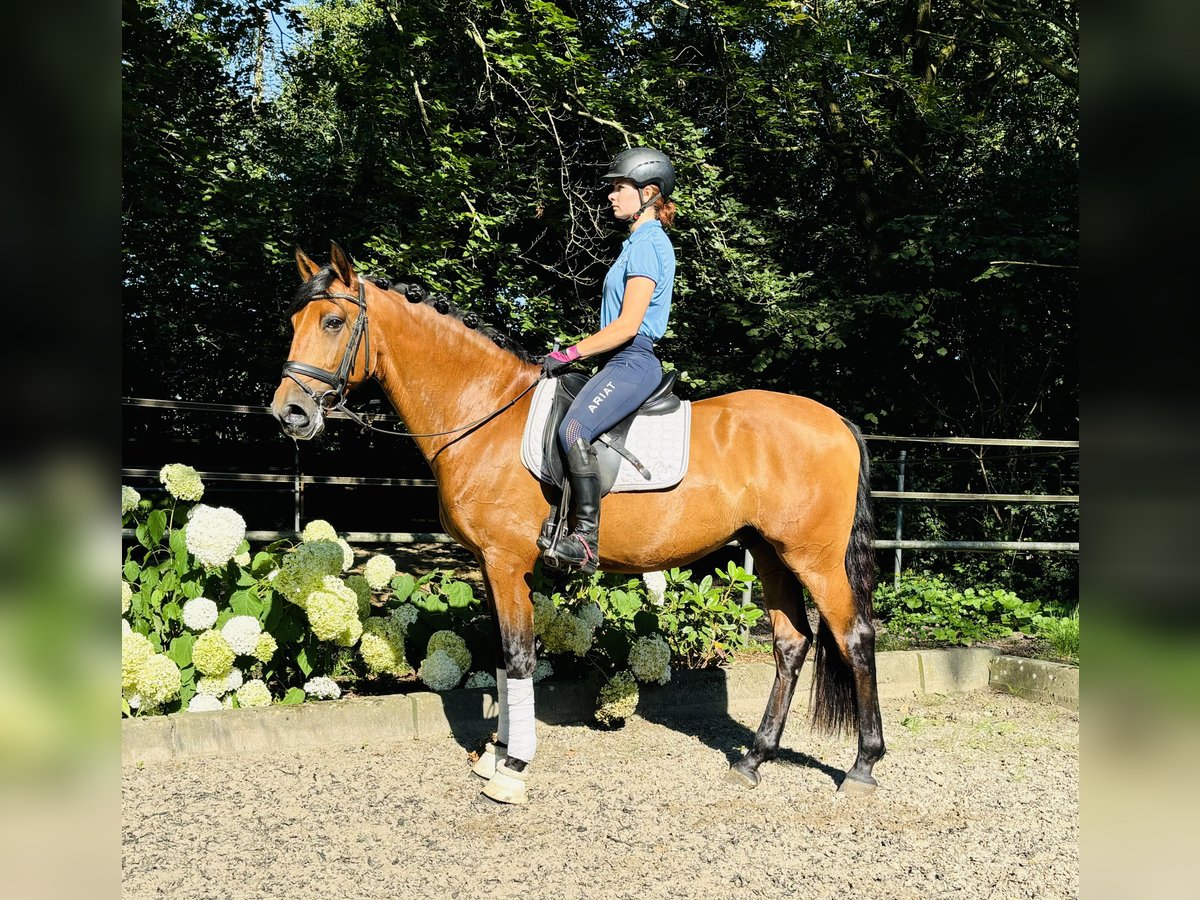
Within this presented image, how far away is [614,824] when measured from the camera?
13.0 feet

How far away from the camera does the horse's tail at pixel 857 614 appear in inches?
184

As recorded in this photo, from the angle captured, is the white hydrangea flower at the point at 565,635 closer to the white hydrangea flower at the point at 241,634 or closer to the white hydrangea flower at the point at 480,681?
the white hydrangea flower at the point at 480,681

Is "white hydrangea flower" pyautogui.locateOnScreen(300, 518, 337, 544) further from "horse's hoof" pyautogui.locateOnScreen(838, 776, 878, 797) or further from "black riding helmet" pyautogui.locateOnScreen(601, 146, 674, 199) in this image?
"horse's hoof" pyautogui.locateOnScreen(838, 776, 878, 797)

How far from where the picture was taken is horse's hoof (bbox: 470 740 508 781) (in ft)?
14.5

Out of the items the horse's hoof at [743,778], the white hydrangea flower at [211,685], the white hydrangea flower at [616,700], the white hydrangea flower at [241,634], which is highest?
the white hydrangea flower at [241,634]

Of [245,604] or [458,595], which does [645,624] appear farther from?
[245,604]

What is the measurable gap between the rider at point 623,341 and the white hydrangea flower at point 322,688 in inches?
70.6

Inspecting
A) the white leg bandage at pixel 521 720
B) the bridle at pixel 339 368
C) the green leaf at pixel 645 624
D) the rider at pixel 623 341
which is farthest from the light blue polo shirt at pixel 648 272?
the green leaf at pixel 645 624

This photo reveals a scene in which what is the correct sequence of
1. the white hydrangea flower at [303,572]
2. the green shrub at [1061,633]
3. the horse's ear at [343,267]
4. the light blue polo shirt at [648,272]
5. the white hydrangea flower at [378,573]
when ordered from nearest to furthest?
1. the horse's ear at [343,267]
2. the light blue polo shirt at [648,272]
3. the white hydrangea flower at [303,572]
4. the white hydrangea flower at [378,573]
5. the green shrub at [1061,633]

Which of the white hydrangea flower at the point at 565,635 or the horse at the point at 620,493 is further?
the white hydrangea flower at the point at 565,635

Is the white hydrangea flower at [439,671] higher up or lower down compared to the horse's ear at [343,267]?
lower down

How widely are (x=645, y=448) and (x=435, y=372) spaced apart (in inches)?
44.6

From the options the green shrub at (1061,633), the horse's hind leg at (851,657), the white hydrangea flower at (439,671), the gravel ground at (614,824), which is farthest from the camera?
the green shrub at (1061,633)

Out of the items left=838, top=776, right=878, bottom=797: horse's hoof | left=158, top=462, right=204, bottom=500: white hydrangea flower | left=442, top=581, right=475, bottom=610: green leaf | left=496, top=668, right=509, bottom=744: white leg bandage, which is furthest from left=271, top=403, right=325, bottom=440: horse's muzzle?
left=838, top=776, right=878, bottom=797: horse's hoof
